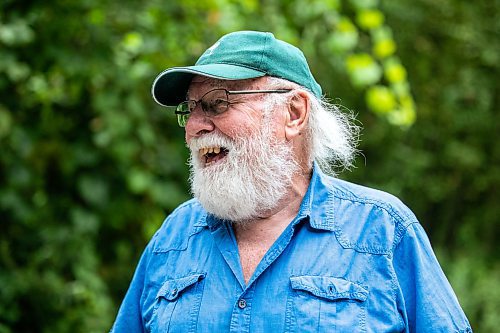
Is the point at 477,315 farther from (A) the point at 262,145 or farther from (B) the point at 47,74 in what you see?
(A) the point at 262,145

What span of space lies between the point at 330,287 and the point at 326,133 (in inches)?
23.5

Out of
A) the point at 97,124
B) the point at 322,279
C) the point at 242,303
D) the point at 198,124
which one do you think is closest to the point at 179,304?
the point at 242,303

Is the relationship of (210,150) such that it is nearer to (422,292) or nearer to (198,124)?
(198,124)

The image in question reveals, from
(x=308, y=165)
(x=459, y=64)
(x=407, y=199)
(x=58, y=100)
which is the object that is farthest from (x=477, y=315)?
(x=308, y=165)

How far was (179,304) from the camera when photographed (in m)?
2.48

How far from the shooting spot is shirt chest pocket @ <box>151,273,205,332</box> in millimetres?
2438

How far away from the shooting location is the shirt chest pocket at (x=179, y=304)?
2.44m

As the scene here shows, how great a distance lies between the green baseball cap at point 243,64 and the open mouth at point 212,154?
0.74 ft

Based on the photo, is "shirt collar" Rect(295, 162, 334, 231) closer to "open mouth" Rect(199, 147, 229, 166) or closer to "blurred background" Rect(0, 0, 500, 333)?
"open mouth" Rect(199, 147, 229, 166)

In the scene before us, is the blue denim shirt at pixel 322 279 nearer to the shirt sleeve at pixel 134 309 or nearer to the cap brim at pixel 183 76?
the shirt sleeve at pixel 134 309

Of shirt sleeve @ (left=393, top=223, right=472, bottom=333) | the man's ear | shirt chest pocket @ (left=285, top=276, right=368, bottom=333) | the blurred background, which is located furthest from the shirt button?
the blurred background

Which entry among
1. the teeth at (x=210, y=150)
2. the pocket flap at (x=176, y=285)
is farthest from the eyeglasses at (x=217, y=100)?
the pocket flap at (x=176, y=285)

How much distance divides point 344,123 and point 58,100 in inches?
82.2

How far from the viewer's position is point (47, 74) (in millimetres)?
4309
